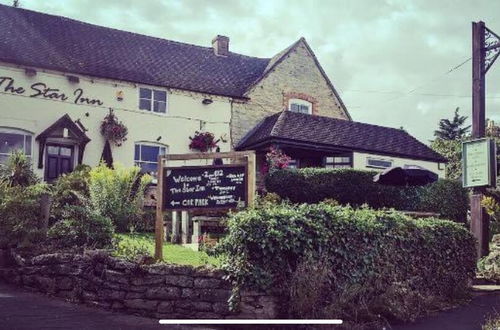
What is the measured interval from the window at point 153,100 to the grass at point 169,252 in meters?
10.5

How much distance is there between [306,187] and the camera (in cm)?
1822

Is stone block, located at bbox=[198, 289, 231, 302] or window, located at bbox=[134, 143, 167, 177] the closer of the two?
stone block, located at bbox=[198, 289, 231, 302]

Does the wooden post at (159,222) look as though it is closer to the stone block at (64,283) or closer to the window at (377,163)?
the stone block at (64,283)

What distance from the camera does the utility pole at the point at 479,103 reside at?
1249cm

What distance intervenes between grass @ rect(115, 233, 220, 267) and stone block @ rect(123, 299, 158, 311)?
734 millimetres

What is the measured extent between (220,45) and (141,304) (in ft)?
68.5

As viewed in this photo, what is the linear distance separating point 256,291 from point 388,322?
7.35ft

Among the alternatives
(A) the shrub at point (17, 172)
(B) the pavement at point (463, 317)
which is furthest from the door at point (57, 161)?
(B) the pavement at point (463, 317)

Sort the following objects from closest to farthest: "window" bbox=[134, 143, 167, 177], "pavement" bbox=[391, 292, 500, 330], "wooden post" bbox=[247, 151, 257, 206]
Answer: "pavement" bbox=[391, 292, 500, 330] → "wooden post" bbox=[247, 151, 257, 206] → "window" bbox=[134, 143, 167, 177]

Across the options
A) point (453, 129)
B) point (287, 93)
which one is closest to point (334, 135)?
point (287, 93)

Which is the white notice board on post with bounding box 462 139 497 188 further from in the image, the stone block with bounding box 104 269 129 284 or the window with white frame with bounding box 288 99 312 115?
the window with white frame with bounding box 288 99 312 115

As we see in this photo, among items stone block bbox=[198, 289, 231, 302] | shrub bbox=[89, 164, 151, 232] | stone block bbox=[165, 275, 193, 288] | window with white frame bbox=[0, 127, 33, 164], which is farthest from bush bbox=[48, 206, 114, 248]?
window with white frame bbox=[0, 127, 33, 164]

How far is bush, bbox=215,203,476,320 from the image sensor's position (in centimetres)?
711

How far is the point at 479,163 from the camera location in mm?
12469
